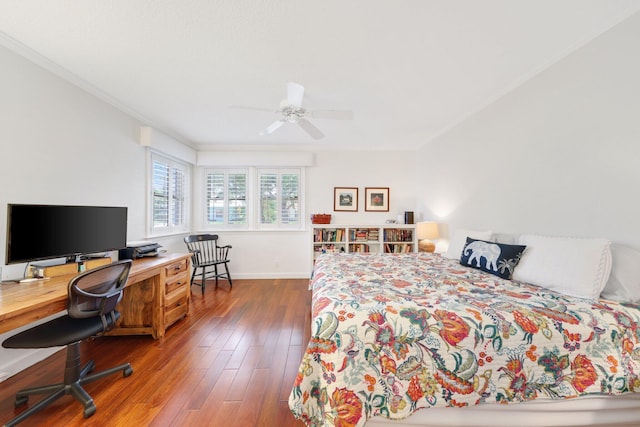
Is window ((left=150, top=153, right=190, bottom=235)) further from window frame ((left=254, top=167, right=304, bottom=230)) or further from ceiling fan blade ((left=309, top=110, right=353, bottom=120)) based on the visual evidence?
ceiling fan blade ((left=309, top=110, right=353, bottom=120))

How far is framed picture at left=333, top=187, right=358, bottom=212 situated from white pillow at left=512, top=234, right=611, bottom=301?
9.45 ft

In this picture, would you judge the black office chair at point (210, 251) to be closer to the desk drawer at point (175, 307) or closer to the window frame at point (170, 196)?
the window frame at point (170, 196)

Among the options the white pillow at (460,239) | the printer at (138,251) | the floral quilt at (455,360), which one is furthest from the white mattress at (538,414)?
the printer at (138,251)

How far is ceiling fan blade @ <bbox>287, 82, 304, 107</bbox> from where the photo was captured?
1972 mm

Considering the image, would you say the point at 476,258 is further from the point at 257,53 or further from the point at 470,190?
the point at 257,53

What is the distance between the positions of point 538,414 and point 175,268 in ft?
10.3

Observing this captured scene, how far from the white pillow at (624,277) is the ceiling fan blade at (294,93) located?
8.10 feet

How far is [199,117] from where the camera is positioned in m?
3.21

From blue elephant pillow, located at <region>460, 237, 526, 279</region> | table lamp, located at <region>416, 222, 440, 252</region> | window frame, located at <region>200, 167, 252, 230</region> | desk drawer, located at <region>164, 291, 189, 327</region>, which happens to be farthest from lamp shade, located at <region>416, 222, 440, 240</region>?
desk drawer, located at <region>164, 291, 189, 327</region>

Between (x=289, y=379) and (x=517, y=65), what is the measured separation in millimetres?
3180

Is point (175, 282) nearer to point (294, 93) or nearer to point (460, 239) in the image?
point (294, 93)

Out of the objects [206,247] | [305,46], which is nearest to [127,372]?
[206,247]

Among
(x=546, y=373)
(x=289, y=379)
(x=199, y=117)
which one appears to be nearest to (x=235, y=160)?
(x=199, y=117)

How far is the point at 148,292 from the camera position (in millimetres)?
2438
